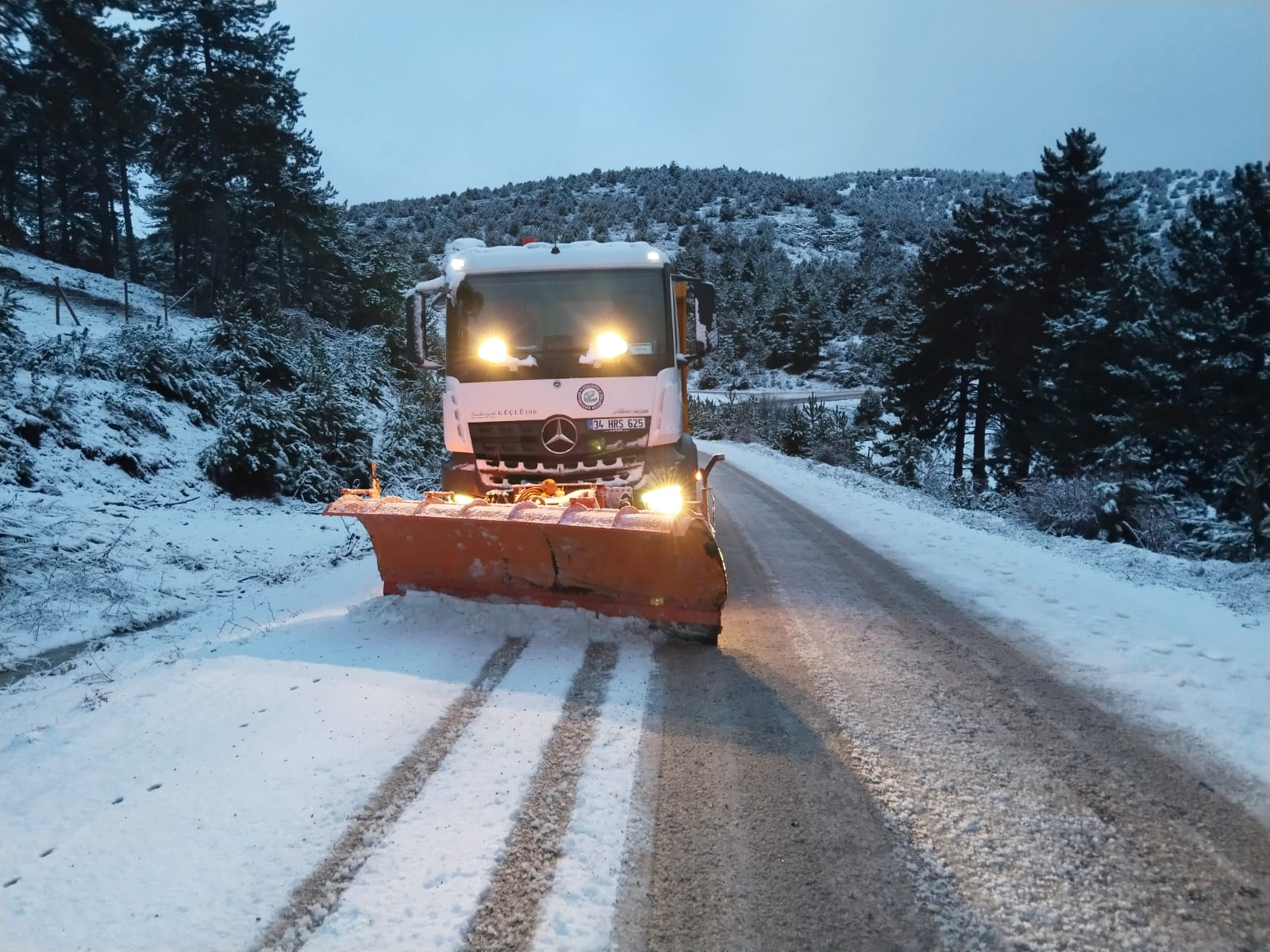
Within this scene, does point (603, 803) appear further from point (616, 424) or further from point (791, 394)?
point (791, 394)

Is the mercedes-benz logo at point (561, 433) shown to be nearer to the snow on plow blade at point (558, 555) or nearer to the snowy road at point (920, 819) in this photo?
the snow on plow blade at point (558, 555)

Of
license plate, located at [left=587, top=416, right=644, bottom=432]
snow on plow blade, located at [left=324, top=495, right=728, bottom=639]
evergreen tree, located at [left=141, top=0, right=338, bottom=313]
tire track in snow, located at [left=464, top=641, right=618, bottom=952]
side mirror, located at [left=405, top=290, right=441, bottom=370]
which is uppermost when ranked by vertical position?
evergreen tree, located at [left=141, top=0, right=338, bottom=313]

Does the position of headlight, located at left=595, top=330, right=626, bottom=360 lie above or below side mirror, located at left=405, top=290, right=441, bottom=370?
below

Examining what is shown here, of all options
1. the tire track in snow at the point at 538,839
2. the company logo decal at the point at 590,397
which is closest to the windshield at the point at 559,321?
the company logo decal at the point at 590,397

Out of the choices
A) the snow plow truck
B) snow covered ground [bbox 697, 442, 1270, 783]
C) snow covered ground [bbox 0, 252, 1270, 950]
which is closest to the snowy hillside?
snow covered ground [bbox 0, 252, 1270, 950]

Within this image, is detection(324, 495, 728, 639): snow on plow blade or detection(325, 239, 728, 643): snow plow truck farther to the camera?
detection(325, 239, 728, 643): snow plow truck

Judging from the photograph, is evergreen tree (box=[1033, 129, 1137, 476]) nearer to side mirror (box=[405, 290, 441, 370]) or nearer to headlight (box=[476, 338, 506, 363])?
headlight (box=[476, 338, 506, 363])

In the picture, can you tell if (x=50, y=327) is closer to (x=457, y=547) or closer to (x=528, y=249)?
(x=528, y=249)

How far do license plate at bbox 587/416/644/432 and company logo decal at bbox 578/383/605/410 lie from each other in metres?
0.12

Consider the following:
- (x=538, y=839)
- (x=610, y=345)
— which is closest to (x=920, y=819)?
(x=538, y=839)

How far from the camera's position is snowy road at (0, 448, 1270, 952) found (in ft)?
7.09

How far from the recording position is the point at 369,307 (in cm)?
3152

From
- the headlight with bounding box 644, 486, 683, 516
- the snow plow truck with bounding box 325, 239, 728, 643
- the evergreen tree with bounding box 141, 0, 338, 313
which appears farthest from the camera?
the evergreen tree with bounding box 141, 0, 338, 313

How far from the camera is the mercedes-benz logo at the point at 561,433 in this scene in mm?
5898
